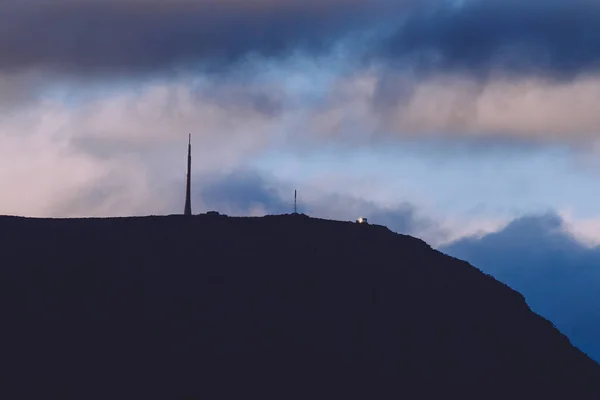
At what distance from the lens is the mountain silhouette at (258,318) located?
75188 millimetres

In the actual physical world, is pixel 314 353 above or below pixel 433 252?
below

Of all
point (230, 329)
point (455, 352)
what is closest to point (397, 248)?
point (455, 352)

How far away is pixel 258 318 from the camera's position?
81.8m

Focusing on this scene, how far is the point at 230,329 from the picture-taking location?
80188 millimetres

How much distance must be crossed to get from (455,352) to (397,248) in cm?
1004

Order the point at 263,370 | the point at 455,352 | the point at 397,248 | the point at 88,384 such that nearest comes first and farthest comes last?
1. the point at 88,384
2. the point at 263,370
3. the point at 455,352
4. the point at 397,248

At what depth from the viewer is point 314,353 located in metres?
80.6

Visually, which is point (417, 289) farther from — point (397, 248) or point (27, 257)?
point (27, 257)

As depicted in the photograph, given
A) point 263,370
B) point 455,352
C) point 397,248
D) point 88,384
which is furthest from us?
point 397,248

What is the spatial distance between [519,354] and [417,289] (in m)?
6.95

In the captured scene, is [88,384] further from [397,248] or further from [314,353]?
[397,248]

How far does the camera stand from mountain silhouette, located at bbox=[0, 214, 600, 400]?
75.2 meters

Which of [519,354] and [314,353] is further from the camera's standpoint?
[519,354]

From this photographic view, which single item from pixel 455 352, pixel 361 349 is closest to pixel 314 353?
pixel 361 349
